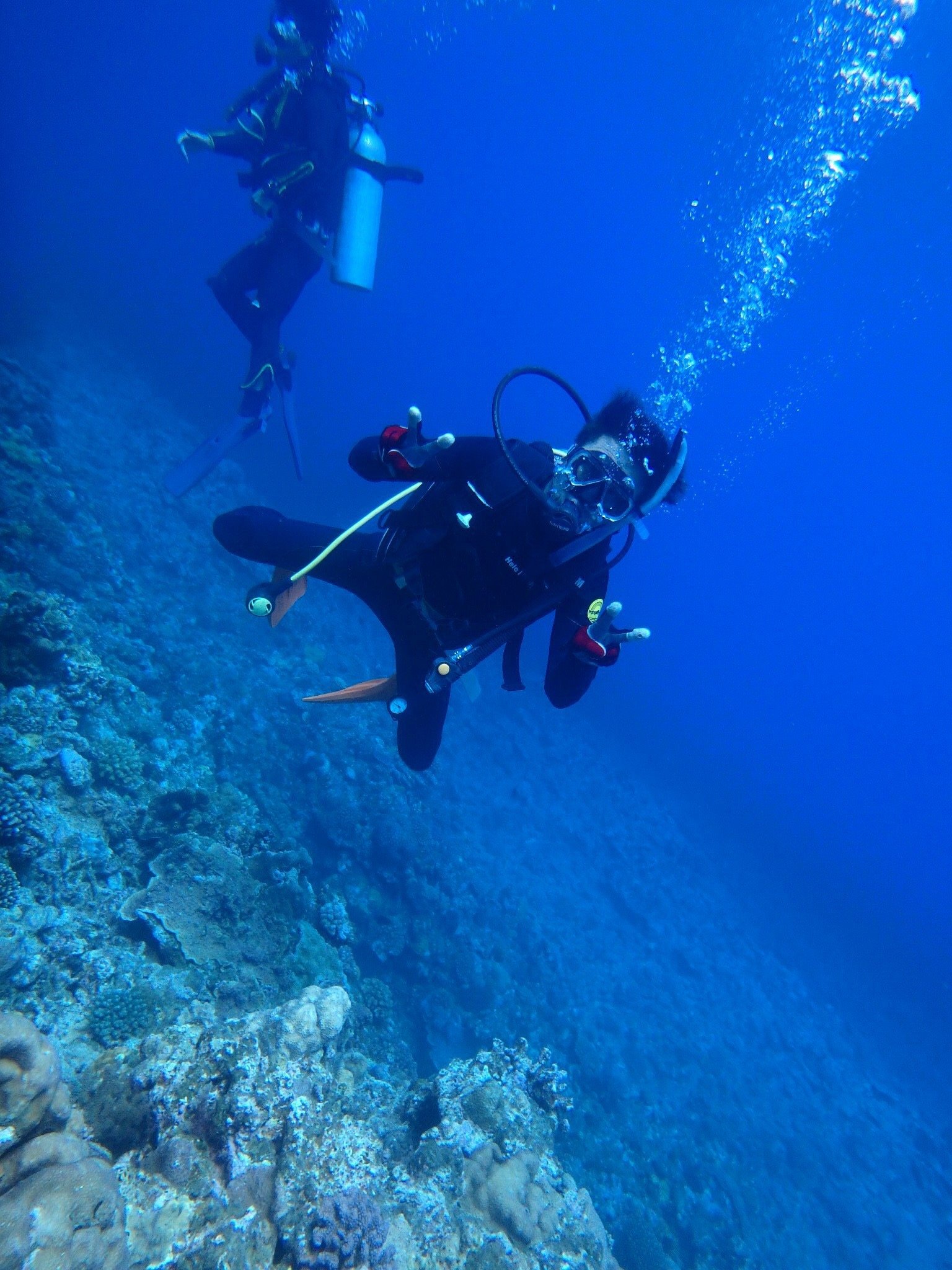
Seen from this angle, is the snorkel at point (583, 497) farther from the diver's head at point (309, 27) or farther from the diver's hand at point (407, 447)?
the diver's head at point (309, 27)

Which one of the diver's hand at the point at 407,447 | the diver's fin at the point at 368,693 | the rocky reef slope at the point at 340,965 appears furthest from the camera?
the diver's fin at the point at 368,693

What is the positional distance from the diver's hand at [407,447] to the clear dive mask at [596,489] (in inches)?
26.3

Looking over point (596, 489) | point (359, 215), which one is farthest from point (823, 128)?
point (596, 489)

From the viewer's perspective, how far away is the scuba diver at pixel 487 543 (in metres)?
3.16

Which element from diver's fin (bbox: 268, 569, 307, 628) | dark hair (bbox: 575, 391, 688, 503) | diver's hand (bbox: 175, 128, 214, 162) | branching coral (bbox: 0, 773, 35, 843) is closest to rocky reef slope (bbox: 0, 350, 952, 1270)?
branching coral (bbox: 0, 773, 35, 843)

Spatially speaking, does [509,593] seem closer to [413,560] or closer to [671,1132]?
[413,560]

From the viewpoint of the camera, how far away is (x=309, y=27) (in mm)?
7648

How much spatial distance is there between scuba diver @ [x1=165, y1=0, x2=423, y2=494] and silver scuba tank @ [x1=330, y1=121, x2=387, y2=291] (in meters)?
0.01

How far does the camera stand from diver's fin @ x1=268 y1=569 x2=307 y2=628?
3.85 m

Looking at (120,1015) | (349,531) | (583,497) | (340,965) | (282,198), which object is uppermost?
(282,198)

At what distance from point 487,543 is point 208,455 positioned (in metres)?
8.28

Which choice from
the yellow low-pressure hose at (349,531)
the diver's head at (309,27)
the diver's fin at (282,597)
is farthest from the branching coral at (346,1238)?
the diver's head at (309,27)

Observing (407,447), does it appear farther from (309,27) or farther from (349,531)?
(309,27)

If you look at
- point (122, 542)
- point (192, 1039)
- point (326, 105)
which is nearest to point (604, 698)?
point (122, 542)
